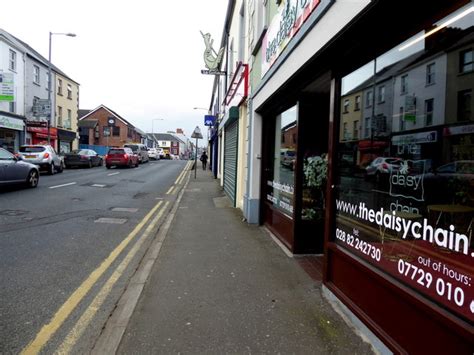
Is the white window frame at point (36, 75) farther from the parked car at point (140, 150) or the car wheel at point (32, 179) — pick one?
the car wheel at point (32, 179)

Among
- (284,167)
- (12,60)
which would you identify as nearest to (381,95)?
(284,167)

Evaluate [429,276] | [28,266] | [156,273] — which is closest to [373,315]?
[429,276]

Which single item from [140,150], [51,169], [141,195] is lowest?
[141,195]

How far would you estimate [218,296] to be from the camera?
4.18 m

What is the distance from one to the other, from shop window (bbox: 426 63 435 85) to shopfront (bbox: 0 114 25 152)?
95.4ft

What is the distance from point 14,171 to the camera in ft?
41.4

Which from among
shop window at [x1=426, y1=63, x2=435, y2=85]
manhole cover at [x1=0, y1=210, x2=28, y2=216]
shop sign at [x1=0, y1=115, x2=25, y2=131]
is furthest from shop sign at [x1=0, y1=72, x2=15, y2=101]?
shop window at [x1=426, y1=63, x2=435, y2=85]

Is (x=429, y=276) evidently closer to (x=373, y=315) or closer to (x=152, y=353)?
(x=373, y=315)

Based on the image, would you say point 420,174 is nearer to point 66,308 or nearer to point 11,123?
point 66,308

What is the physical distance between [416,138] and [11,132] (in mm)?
31528

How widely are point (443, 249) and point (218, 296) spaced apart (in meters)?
2.48

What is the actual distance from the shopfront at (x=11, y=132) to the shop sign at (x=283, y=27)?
25.1 metres

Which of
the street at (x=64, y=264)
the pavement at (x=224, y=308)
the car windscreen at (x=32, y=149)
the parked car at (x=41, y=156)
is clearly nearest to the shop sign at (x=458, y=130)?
the pavement at (x=224, y=308)

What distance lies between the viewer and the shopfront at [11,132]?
2625 centimetres
